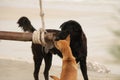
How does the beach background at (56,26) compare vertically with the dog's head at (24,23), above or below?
below

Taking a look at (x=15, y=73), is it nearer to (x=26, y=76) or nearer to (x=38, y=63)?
(x=26, y=76)

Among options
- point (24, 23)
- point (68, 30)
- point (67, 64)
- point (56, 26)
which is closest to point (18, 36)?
point (68, 30)

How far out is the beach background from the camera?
138 inches

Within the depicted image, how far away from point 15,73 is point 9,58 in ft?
1.75

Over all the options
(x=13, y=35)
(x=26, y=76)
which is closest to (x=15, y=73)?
(x=26, y=76)

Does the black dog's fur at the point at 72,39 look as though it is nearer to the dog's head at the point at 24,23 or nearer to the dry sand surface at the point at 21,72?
the dog's head at the point at 24,23

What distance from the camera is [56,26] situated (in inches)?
161

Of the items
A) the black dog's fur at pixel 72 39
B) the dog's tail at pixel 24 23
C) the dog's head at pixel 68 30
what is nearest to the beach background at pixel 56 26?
the black dog's fur at pixel 72 39

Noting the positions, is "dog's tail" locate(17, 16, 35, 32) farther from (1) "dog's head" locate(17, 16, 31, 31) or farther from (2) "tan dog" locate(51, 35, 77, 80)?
(2) "tan dog" locate(51, 35, 77, 80)

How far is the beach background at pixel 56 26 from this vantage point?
3.50m

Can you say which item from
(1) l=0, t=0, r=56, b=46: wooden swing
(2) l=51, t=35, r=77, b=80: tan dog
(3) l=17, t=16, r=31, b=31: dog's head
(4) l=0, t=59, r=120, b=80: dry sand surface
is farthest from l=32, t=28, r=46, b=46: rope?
(4) l=0, t=59, r=120, b=80: dry sand surface

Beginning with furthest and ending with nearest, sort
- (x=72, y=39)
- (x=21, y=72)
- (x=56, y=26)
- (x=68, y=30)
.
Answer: (x=56, y=26) < (x=21, y=72) < (x=72, y=39) < (x=68, y=30)

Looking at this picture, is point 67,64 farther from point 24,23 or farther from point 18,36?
point 24,23

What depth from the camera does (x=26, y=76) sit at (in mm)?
3314
